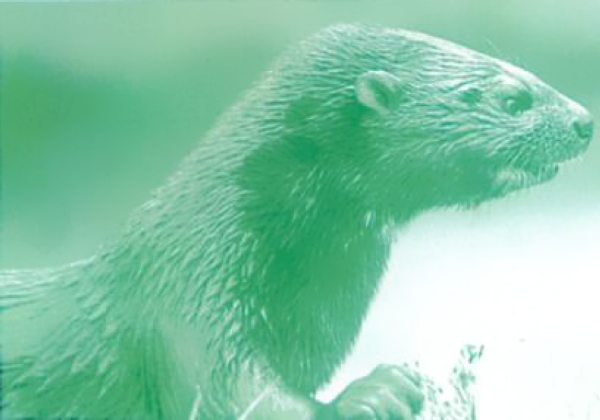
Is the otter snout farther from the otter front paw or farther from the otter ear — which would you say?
the otter front paw

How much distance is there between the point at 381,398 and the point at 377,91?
2.14 ft

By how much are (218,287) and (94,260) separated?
0.29 metres

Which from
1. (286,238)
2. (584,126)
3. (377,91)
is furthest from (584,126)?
(286,238)

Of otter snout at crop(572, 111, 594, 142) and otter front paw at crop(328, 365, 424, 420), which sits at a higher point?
otter snout at crop(572, 111, 594, 142)

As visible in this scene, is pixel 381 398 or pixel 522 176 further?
pixel 522 176

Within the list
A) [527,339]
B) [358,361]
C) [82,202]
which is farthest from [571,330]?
[82,202]

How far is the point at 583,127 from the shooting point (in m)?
1.60

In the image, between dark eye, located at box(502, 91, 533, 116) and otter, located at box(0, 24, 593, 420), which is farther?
dark eye, located at box(502, 91, 533, 116)

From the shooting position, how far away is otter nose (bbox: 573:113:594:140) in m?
1.60

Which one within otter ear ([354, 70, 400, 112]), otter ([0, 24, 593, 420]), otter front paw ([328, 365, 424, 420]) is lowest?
otter front paw ([328, 365, 424, 420])

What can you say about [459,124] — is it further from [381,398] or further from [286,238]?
[381,398]

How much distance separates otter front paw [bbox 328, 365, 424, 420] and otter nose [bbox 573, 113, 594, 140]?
0.67m

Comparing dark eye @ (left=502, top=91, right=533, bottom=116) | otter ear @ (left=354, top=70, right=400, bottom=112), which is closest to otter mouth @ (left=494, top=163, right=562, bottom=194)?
dark eye @ (left=502, top=91, right=533, bottom=116)

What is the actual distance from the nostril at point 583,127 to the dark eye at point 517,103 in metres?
0.12
